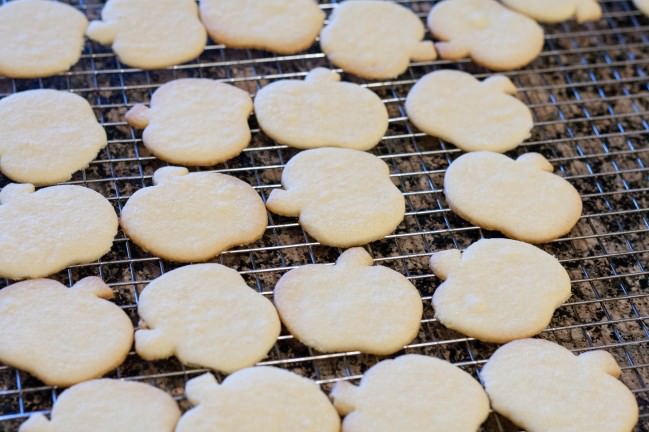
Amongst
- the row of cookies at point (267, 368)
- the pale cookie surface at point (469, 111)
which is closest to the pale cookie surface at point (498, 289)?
the row of cookies at point (267, 368)

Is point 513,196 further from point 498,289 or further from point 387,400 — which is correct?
point 387,400

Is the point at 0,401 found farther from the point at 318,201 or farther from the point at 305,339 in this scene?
the point at 318,201

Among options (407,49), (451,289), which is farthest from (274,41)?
(451,289)

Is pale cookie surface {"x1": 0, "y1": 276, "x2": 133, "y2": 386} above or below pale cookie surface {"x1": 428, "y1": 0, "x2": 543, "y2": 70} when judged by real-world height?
below

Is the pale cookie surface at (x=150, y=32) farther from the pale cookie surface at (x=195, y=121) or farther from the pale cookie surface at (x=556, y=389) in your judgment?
the pale cookie surface at (x=556, y=389)

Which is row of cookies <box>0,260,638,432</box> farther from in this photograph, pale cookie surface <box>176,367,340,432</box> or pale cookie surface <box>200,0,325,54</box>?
pale cookie surface <box>200,0,325,54</box>

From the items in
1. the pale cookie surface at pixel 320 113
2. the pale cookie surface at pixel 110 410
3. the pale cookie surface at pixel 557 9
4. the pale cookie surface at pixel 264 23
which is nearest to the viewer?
the pale cookie surface at pixel 110 410

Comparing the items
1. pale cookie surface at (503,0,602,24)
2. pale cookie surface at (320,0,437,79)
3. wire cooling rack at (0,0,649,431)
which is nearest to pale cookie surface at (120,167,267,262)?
wire cooling rack at (0,0,649,431)

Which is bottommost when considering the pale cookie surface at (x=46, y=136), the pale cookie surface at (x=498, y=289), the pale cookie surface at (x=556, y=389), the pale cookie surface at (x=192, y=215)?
the pale cookie surface at (x=556, y=389)
